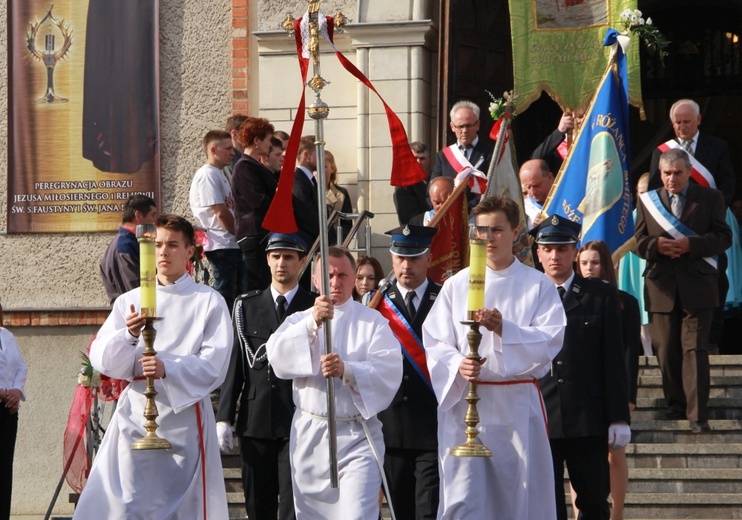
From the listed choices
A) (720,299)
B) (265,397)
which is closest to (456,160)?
(720,299)

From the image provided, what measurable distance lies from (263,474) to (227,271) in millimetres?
3238

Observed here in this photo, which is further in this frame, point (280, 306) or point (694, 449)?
point (694, 449)

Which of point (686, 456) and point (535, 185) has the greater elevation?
point (535, 185)

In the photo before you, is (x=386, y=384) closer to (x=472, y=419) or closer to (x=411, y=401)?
(x=411, y=401)

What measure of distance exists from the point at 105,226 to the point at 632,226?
5473 mm

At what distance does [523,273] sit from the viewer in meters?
7.91

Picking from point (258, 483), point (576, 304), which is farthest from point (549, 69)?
point (258, 483)

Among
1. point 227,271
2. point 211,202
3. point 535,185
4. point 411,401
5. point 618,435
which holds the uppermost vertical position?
point 535,185

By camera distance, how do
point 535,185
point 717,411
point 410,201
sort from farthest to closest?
1. point 410,201
2. point 535,185
3. point 717,411

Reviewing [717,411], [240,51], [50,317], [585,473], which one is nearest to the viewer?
[585,473]

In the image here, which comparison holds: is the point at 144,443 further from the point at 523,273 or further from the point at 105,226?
the point at 105,226

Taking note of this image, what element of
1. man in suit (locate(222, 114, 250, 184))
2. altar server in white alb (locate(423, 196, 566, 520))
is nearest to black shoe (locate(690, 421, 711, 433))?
altar server in white alb (locate(423, 196, 566, 520))

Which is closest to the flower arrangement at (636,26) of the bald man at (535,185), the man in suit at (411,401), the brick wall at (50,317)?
the bald man at (535,185)

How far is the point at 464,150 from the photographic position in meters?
11.7
